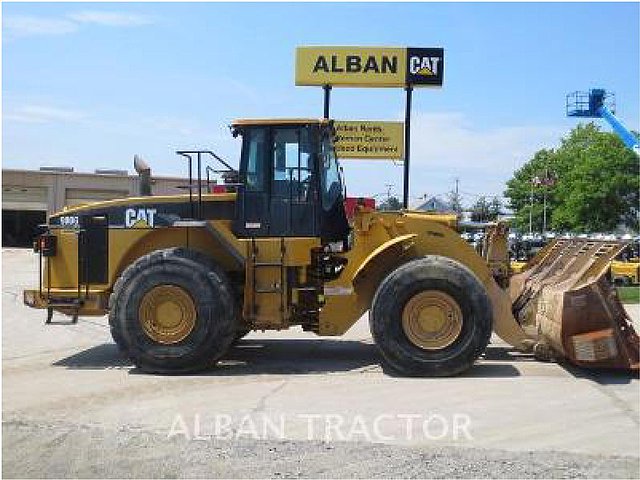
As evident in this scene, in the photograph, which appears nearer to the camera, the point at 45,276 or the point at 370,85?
the point at 45,276

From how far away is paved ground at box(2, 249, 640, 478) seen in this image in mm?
5582

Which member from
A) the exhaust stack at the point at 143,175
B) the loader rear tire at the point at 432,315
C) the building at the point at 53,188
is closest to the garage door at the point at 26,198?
the building at the point at 53,188

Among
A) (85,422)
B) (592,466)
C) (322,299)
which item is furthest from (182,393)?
(592,466)

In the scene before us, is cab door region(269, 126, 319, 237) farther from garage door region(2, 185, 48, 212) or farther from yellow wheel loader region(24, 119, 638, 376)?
garage door region(2, 185, 48, 212)

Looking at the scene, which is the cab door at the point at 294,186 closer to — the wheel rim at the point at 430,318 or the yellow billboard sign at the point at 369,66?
the wheel rim at the point at 430,318

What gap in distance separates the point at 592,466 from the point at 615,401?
1.99 metres

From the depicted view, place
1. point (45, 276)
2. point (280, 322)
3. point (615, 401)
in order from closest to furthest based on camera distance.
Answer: point (615, 401), point (280, 322), point (45, 276)

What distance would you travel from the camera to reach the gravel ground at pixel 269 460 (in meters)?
5.42

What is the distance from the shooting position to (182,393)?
7805mm

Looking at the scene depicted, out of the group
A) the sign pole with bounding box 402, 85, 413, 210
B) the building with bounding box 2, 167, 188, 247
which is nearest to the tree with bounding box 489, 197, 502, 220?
the sign pole with bounding box 402, 85, 413, 210

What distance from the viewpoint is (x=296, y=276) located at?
9328 mm

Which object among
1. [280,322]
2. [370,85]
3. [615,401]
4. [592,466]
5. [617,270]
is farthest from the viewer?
[617,270]

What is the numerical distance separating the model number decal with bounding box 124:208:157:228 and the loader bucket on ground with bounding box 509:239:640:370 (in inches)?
185

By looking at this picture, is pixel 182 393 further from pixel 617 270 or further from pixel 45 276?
pixel 617 270
